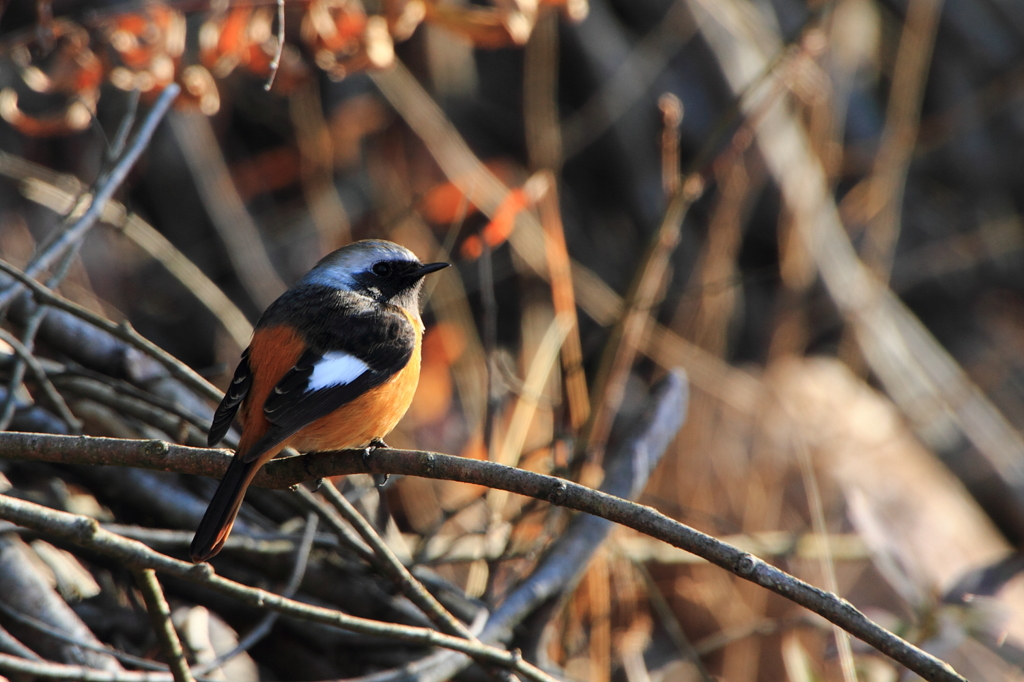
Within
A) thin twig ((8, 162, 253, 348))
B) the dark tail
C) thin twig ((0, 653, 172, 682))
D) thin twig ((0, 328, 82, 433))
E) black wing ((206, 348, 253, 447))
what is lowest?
thin twig ((0, 653, 172, 682))

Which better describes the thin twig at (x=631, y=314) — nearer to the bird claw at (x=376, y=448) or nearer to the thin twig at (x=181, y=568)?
the bird claw at (x=376, y=448)

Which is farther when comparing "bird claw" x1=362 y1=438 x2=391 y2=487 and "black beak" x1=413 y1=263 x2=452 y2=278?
"black beak" x1=413 y1=263 x2=452 y2=278

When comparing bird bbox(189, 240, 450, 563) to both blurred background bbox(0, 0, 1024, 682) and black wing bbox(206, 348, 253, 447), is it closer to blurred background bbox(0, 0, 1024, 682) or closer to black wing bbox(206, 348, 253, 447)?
black wing bbox(206, 348, 253, 447)

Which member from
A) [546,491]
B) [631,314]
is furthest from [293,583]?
[631,314]

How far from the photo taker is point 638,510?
6.44 feet

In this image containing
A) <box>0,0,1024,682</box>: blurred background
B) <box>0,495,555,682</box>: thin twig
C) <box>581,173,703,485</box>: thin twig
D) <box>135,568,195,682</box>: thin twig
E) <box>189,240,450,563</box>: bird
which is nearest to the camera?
<box>0,495,555,682</box>: thin twig

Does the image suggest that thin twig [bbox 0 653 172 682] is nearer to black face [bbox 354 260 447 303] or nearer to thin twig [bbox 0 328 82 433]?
thin twig [bbox 0 328 82 433]

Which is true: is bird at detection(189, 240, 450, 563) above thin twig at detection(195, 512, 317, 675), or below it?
above

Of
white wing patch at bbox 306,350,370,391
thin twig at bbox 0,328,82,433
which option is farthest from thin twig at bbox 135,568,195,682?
thin twig at bbox 0,328,82,433

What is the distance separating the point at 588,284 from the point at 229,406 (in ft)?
11.9

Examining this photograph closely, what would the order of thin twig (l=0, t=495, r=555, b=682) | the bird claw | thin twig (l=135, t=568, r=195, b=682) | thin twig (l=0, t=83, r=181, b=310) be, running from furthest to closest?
thin twig (l=0, t=83, r=181, b=310) < the bird claw < thin twig (l=135, t=568, r=195, b=682) < thin twig (l=0, t=495, r=555, b=682)

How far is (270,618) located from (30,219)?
15.3 feet

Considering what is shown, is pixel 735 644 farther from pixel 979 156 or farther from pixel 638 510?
pixel 979 156

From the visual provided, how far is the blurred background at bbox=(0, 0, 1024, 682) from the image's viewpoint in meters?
3.41
